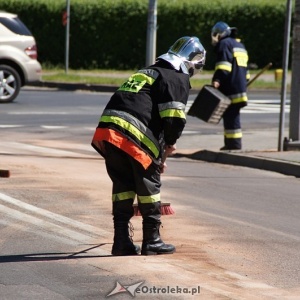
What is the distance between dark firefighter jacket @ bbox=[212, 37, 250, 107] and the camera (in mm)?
15672

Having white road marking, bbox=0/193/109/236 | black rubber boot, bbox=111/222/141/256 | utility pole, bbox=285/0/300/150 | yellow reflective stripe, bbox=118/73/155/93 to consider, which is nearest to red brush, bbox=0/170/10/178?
white road marking, bbox=0/193/109/236

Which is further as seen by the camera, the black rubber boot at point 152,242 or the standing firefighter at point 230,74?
the standing firefighter at point 230,74

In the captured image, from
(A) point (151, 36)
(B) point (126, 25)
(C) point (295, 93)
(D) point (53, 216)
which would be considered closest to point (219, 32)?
→ (C) point (295, 93)

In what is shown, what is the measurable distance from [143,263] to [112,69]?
29.3m

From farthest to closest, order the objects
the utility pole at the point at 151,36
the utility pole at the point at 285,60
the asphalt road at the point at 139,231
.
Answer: the utility pole at the point at 151,36, the utility pole at the point at 285,60, the asphalt road at the point at 139,231

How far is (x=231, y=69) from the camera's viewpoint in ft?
51.7

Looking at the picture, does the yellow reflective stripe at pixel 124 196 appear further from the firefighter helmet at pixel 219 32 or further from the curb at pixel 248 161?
the firefighter helmet at pixel 219 32

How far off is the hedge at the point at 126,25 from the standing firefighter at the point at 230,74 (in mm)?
20854

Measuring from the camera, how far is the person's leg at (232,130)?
1585cm

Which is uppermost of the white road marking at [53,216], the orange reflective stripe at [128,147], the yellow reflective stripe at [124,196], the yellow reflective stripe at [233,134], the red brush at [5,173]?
the orange reflective stripe at [128,147]

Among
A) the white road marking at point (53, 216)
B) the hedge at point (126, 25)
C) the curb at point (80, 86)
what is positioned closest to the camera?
the white road marking at point (53, 216)

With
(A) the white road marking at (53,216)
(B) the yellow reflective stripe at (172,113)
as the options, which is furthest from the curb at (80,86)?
(B) the yellow reflective stripe at (172,113)

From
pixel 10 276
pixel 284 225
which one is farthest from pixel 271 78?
pixel 10 276

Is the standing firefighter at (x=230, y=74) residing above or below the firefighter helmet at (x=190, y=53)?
below
